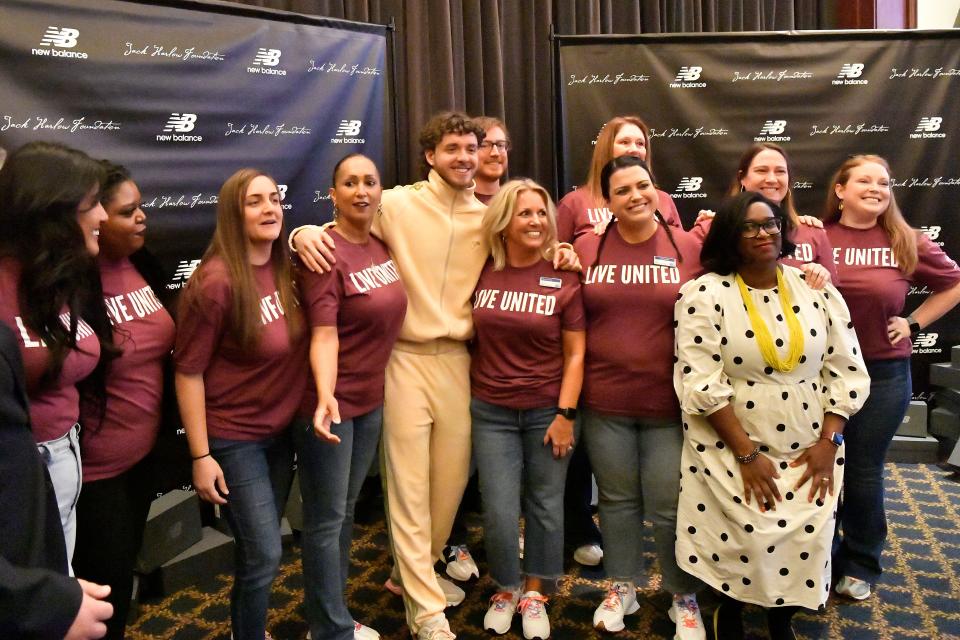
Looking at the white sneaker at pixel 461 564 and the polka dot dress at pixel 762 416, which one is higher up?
the polka dot dress at pixel 762 416

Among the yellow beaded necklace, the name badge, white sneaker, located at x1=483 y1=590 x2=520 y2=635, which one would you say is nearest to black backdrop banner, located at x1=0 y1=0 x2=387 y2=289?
the name badge

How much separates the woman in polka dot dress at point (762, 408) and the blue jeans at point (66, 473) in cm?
164

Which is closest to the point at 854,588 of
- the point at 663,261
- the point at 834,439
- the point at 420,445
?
the point at 834,439

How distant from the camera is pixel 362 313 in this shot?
2207 millimetres

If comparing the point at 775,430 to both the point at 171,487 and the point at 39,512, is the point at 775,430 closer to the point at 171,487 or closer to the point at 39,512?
the point at 39,512

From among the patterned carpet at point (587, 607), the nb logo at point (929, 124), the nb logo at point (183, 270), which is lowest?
the patterned carpet at point (587, 607)

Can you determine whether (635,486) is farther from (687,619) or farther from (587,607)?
(587,607)

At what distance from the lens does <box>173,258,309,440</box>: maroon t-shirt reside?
6.35ft

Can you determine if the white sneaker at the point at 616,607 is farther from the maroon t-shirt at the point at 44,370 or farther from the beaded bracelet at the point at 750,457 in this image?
the maroon t-shirt at the point at 44,370

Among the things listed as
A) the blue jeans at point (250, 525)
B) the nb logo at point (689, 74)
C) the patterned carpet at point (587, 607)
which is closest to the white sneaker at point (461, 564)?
the patterned carpet at point (587, 607)

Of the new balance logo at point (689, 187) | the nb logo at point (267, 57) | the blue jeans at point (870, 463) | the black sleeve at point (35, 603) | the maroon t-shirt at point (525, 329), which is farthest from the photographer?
the new balance logo at point (689, 187)

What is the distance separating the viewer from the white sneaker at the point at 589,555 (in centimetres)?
296

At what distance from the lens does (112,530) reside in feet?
6.13

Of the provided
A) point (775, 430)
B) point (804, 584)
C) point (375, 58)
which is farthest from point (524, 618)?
point (375, 58)
